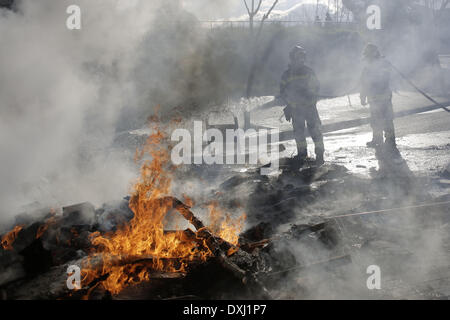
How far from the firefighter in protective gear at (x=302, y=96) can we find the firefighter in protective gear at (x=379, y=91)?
A: 145cm

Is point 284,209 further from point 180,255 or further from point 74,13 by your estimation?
point 74,13

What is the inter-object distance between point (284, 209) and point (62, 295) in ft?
11.1

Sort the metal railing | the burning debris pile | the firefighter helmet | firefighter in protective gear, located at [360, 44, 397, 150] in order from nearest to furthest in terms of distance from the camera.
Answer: the burning debris pile → the firefighter helmet → firefighter in protective gear, located at [360, 44, 397, 150] → the metal railing

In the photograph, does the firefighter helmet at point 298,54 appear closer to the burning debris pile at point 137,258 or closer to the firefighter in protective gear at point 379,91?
the firefighter in protective gear at point 379,91

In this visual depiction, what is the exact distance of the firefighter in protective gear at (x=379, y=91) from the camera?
799cm

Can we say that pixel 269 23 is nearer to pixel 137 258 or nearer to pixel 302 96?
pixel 302 96

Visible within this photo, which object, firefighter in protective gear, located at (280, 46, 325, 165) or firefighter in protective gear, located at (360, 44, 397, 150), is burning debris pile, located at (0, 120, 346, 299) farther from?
firefighter in protective gear, located at (360, 44, 397, 150)

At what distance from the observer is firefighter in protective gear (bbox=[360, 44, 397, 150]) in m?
7.99

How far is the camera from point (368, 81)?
820cm

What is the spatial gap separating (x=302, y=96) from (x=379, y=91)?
193 centimetres

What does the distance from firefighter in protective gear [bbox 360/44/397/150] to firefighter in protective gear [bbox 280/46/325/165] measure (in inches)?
57.1

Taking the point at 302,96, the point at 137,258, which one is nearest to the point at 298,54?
the point at 302,96

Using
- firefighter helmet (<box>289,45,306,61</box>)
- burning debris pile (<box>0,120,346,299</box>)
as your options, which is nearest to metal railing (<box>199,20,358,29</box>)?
firefighter helmet (<box>289,45,306,61</box>)
